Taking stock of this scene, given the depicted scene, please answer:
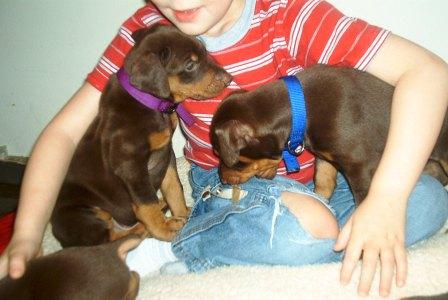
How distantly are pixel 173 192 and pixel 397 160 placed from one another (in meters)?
1.36

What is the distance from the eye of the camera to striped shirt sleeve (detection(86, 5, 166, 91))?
7.94 ft

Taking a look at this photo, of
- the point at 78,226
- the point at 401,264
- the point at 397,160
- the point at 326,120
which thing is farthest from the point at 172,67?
the point at 401,264

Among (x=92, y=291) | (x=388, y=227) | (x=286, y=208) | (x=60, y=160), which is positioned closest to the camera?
(x=388, y=227)

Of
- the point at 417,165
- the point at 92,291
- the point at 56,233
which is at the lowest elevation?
the point at 56,233

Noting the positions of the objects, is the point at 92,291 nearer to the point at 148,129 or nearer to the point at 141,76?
the point at 148,129

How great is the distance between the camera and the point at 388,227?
1729mm

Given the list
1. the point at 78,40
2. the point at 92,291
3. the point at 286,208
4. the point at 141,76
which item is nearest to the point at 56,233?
the point at 92,291

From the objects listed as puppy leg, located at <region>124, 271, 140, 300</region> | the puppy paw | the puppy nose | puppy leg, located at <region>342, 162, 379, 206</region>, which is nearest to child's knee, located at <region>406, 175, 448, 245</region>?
puppy leg, located at <region>342, 162, 379, 206</region>

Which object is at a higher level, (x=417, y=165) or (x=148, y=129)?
(x=417, y=165)

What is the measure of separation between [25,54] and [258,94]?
8.10ft

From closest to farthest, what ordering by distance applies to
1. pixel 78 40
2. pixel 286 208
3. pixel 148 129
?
pixel 286 208 < pixel 148 129 < pixel 78 40

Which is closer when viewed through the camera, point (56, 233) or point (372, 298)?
point (372, 298)

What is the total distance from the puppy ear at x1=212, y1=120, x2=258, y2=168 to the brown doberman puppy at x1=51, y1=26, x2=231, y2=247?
0.27m

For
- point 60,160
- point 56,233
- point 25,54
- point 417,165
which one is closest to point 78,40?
point 25,54
